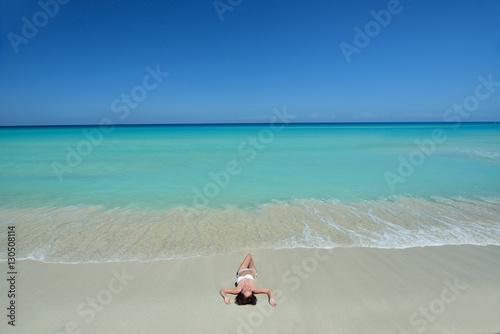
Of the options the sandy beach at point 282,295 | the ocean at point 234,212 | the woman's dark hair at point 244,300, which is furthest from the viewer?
the ocean at point 234,212

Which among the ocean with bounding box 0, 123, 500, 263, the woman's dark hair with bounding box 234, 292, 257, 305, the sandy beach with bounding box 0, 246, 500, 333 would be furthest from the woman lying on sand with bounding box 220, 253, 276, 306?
A: the ocean with bounding box 0, 123, 500, 263

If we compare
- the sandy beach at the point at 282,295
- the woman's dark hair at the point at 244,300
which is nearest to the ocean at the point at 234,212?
the sandy beach at the point at 282,295

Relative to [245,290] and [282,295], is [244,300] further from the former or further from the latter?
[282,295]

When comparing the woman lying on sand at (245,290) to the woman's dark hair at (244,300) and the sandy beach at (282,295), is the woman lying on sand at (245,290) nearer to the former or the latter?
the woman's dark hair at (244,300)

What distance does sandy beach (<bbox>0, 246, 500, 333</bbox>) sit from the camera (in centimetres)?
362

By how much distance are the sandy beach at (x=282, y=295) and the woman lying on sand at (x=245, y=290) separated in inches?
4.0

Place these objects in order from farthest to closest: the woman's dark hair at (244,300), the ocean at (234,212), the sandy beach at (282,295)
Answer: the ocean at (234,212), the woman's dark hair at (244,300), the sandy beach at (282,295)

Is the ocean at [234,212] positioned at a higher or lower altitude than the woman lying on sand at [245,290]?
lower

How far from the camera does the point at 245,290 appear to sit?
4.05m

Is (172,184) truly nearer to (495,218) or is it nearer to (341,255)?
(341,255)

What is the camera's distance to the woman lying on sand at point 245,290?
3969 mm

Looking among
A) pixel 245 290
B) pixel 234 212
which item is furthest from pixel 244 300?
pixel 234 212

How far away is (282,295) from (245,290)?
0.65m

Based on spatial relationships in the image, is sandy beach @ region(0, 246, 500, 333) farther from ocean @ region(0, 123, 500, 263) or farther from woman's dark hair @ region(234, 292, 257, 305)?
ocean @ region(0, 123, 500, 263)
